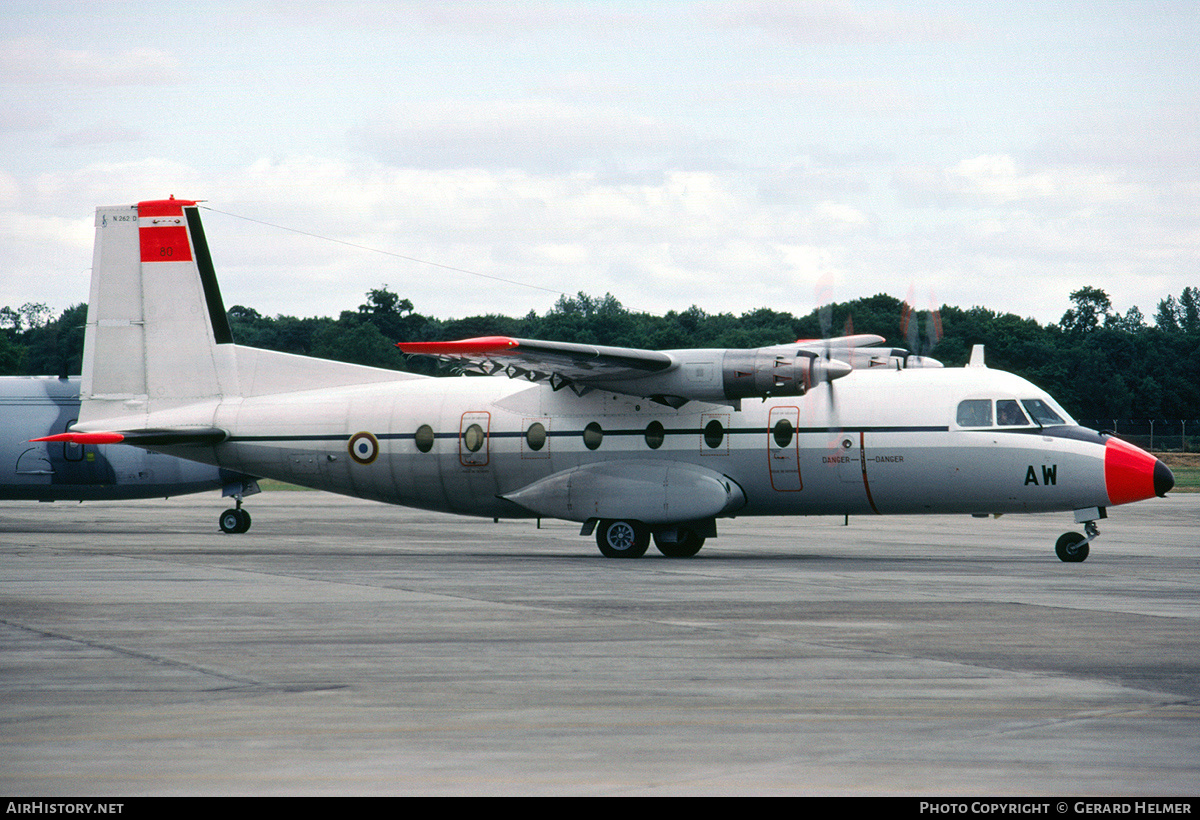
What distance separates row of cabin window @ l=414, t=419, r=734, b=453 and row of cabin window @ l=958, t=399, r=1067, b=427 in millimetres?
3225

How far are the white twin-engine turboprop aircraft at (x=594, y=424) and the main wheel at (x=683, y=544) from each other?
0.04m

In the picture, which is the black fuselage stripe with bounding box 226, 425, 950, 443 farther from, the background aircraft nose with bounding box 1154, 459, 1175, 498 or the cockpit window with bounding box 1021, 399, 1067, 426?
the background aircraft nose with bounding box 1154, 459, 1175, 498

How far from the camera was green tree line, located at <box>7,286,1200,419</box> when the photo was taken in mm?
80438

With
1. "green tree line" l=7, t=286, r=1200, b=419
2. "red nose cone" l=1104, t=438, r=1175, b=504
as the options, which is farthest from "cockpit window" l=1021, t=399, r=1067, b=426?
"green tree line" l=7, t=286, r=1200, b=419

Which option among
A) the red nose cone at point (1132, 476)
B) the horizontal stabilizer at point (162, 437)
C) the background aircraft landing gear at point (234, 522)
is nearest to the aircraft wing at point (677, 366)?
the red nose cone at point (1132, 476)

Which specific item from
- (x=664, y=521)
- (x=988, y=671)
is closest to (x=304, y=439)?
(x=664, y=521)

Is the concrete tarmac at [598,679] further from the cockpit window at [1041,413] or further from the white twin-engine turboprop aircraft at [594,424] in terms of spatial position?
the cockpit window at [1041,413]

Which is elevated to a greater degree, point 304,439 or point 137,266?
point 137,266

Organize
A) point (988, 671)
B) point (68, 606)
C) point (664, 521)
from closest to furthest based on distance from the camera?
1. point (988, 671)
2. point (68, 606)
3. point (664, 521)

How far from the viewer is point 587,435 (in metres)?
24.1

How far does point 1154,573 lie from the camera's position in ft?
66.1

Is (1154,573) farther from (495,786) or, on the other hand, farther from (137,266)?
(137,266)

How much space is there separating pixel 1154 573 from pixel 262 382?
17668 millimetres

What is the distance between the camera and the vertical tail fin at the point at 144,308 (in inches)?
1058
